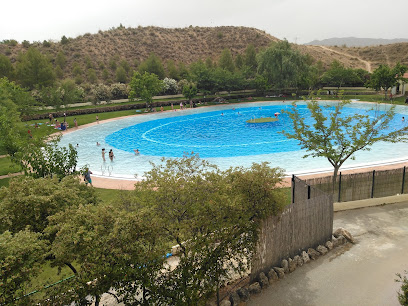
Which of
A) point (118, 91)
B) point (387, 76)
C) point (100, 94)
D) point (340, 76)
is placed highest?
point (340, 76)

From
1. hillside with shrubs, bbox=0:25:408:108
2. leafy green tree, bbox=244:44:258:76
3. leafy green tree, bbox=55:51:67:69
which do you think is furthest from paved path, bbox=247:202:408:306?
leafy green tree, bbox=55:51:67:69

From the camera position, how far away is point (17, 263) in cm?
640

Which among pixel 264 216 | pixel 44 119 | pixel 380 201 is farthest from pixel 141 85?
pixel 264 216

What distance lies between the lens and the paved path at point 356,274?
1015 cm

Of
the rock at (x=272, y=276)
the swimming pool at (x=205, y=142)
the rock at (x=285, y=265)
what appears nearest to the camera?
the rock at (x=272, y=276)

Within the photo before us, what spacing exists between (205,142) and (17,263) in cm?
2935

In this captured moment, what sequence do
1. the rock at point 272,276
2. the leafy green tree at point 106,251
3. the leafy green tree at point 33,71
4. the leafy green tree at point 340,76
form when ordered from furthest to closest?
the leafy green tree at point 340,76, the leafy green tree at point 33,71, the rock at point 272,276, the leafy green tree at point 106,251

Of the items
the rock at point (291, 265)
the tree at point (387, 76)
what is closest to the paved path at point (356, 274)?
the rock at point (291, 265)

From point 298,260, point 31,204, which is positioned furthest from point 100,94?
point 298,260

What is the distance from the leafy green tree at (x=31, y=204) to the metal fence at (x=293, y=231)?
19.6 ft

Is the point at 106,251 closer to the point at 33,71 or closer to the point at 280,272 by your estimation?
the point at 280,272

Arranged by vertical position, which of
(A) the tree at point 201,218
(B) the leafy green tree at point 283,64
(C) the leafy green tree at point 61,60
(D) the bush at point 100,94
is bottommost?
(A) the tree at point 201,218

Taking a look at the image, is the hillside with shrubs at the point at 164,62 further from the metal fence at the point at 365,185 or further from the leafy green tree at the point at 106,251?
the leafy green tree at the point at 106,251

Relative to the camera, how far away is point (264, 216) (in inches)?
384
